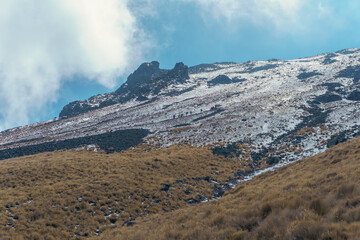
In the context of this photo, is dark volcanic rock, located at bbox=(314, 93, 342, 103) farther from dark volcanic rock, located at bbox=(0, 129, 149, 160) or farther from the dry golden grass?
dark volcanic rock, located at bbox=(0, 129, 149, 160)

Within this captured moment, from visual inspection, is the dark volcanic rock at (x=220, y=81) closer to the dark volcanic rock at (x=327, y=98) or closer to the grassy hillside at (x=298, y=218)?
the dark volcanic rock at (x=327, y=98)

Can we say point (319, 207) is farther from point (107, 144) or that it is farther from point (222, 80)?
point (222, 80)

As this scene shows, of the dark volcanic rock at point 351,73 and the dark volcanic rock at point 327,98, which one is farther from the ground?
the dark volcanic rock at point 351,73

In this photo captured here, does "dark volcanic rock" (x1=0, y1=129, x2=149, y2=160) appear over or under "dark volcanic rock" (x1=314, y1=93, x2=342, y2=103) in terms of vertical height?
over

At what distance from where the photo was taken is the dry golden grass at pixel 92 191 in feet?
44.7

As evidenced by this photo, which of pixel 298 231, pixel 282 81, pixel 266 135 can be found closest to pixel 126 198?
pixel 298 231

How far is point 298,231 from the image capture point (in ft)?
19.1

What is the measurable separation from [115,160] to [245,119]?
34.1 meters

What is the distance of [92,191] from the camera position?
18344mm

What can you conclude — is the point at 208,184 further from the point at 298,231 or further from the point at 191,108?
the point at 191,108

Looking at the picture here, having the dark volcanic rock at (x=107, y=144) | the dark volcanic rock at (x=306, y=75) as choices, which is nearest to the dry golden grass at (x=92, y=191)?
the dark volcanic rock at (x=107, y=144)

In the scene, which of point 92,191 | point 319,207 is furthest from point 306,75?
point 319,207

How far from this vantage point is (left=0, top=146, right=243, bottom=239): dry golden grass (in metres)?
13.6

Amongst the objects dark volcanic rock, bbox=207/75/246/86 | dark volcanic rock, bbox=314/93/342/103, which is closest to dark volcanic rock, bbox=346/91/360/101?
dark volcanic rock, bbox=314/93/342/103
